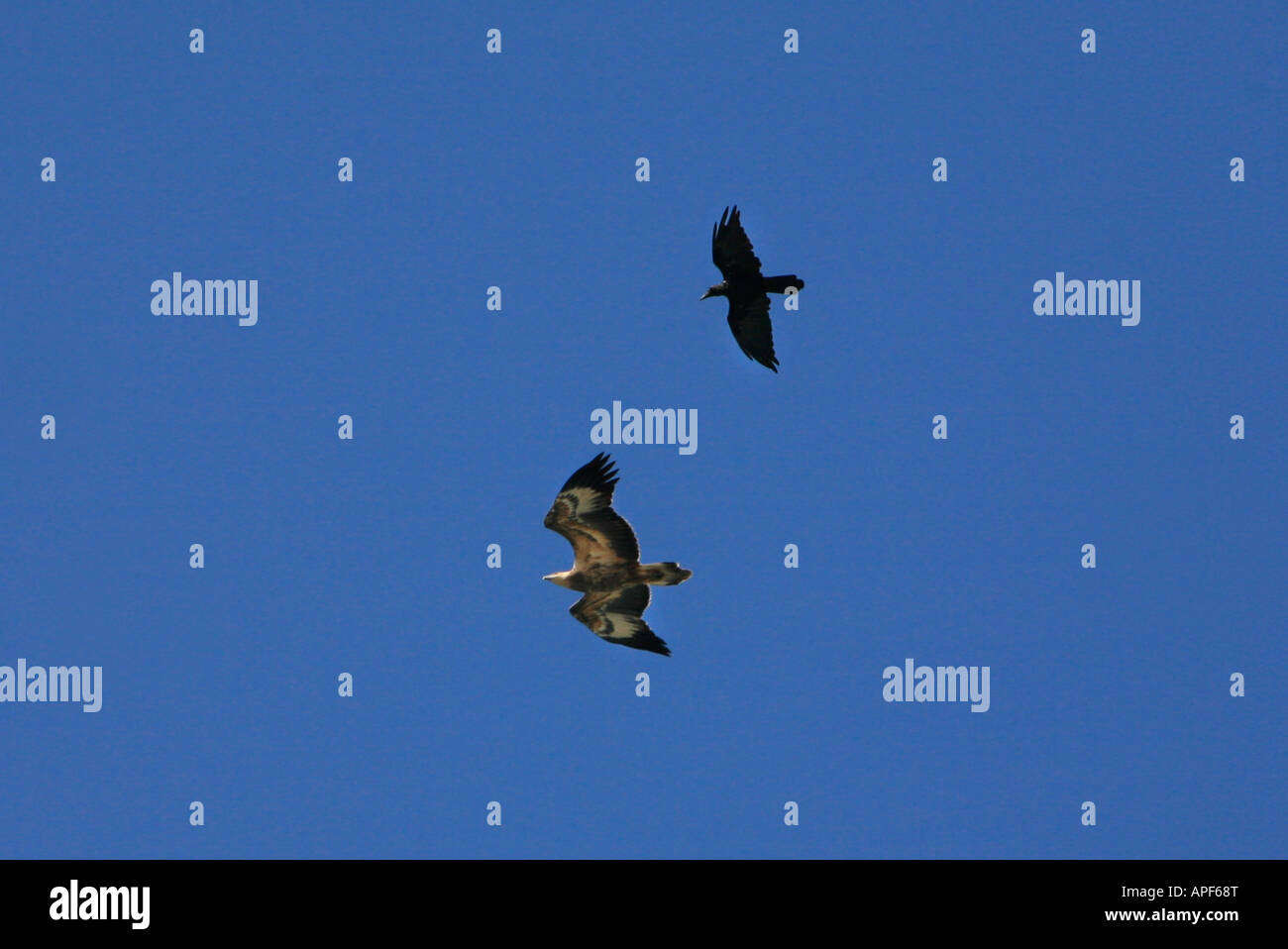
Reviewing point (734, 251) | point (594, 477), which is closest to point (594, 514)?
point (594, 477)

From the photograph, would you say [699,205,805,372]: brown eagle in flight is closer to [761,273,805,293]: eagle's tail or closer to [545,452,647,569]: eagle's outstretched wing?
[761,273,805,293]: eagle's tail

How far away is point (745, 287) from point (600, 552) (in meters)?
4.54

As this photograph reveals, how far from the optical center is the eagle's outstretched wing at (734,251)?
24.8 m

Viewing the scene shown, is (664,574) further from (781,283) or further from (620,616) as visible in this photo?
(781,283)

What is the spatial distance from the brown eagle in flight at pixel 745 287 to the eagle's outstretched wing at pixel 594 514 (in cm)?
371

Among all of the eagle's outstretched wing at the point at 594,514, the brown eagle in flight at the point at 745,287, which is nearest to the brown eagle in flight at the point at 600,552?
the eagle's outstretched wing at the point at 594,514

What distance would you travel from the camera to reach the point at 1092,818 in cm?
2964

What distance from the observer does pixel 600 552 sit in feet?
75.7

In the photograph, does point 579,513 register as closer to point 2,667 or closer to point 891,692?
point 891,692

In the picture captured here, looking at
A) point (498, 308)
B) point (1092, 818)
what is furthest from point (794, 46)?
point (1092, 818)

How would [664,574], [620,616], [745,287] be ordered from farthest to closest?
[745,287]
[620,616]
[664,574]

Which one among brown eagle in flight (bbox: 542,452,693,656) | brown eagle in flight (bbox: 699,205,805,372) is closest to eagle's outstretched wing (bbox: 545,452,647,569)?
brown eagle in flight (bbox: 542,452,693,656)

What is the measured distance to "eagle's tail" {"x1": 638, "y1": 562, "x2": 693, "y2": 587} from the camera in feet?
74.3

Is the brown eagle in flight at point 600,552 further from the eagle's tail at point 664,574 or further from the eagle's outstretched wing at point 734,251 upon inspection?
the eagle's outstretched wing at point 734,251
